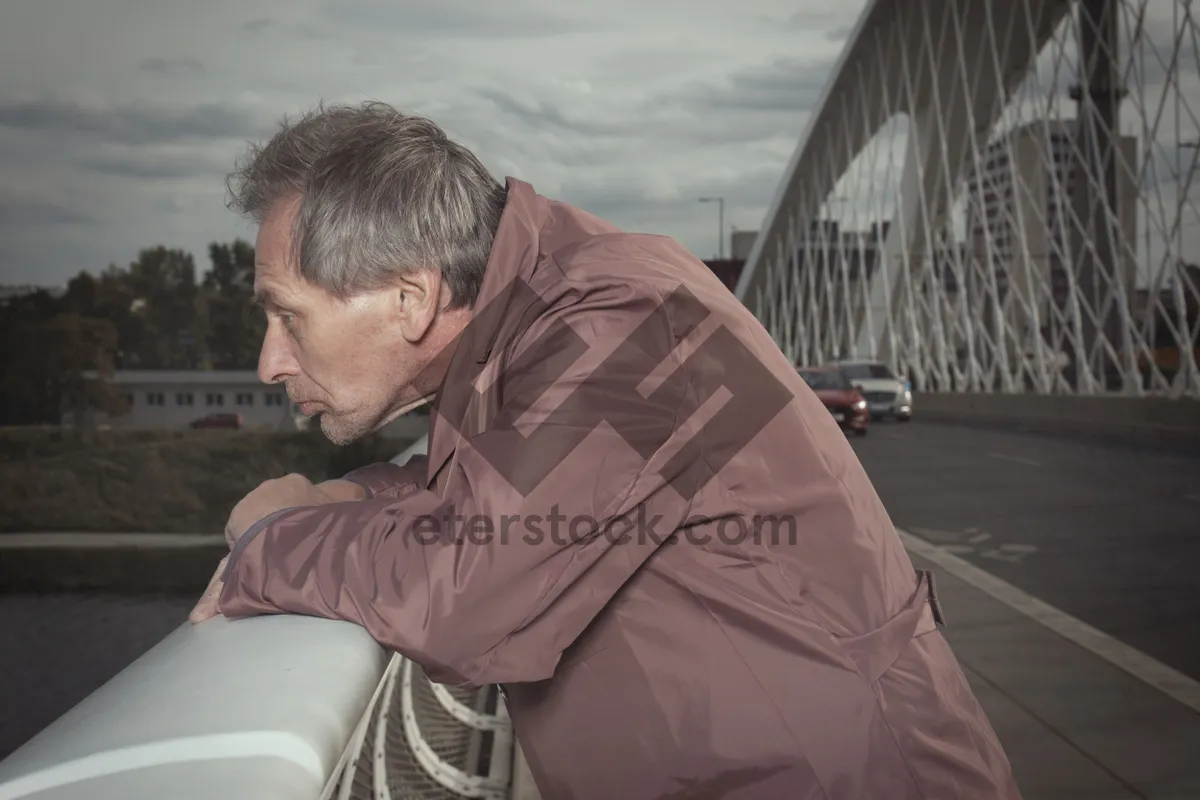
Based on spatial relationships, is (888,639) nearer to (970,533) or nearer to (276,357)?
(276,357)

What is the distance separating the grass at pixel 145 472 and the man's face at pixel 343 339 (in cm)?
2219

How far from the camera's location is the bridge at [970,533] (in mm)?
924

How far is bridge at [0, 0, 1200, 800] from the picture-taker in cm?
92

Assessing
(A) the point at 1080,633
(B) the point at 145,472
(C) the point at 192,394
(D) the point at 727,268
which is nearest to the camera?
(A) the point at 1080,633

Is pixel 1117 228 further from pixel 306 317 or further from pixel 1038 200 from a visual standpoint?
pixel 306 317

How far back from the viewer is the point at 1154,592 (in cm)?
681

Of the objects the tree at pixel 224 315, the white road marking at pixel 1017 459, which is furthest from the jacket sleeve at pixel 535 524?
the tree at pixel 224 315

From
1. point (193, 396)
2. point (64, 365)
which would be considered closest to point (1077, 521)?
point (64, 365)

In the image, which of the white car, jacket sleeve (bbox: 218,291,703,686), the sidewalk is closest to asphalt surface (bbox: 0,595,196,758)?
the white car

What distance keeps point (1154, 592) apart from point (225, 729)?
673cm

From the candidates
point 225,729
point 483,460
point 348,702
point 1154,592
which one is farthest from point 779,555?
point 1154,592

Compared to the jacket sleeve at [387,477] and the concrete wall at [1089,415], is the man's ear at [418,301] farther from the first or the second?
the concrete wall at [1089,415]

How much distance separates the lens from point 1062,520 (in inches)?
395

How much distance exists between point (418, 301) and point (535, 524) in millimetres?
392
